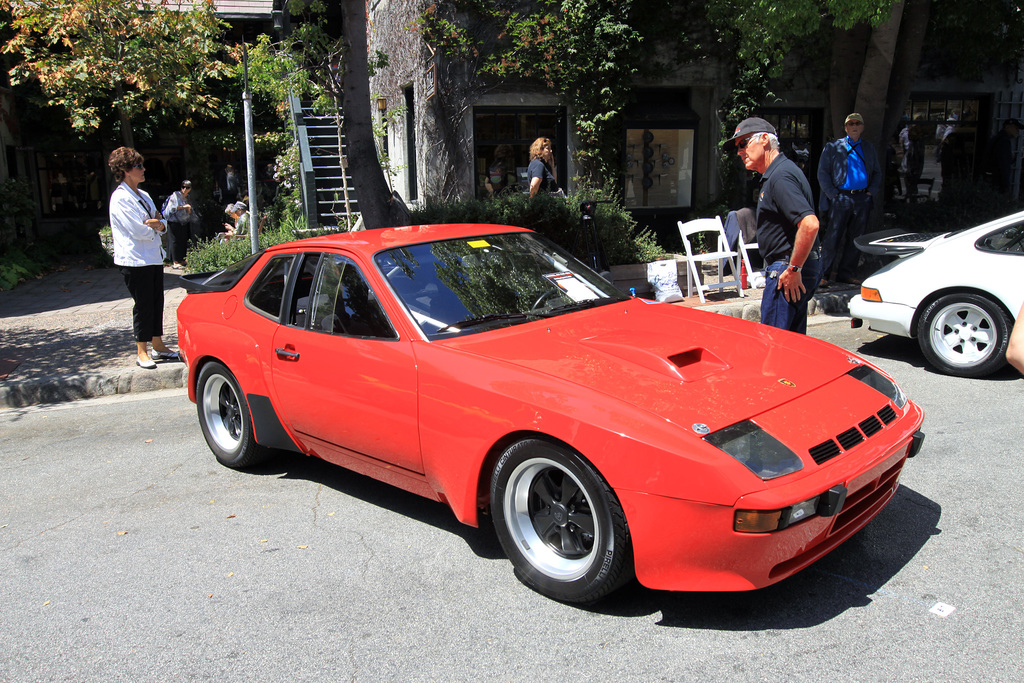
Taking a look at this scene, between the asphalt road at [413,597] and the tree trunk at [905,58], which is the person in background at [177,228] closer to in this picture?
the asphalt road at [413,597]

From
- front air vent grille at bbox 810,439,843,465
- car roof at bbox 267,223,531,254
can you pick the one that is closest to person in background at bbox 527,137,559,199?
car roof at bbox 267,223,531,254

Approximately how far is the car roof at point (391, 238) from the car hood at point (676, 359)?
874 millimetres

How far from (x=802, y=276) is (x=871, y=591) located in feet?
8.62

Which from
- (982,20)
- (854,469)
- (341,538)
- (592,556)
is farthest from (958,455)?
(982,20)

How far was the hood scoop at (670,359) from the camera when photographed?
3.43m

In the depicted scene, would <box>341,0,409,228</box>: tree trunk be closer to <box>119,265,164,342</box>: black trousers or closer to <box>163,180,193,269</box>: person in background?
<box>119,265,164,342</box>: black trousers

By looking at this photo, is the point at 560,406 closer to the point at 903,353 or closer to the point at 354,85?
the point at 903,353

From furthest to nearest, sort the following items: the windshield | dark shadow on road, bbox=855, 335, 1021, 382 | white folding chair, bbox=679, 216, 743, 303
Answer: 1. white folding chair, bbox=679, 216, 743, 303
2. dark shadow on road, bbox=855, 335, 1021, 382
3. the windshield

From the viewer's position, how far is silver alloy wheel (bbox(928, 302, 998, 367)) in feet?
20.9

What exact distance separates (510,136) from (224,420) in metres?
9.54

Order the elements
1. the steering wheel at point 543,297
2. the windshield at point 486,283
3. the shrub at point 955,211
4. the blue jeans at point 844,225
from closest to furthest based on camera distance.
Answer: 1. the windshield at point 486,283
2. the steering wheel at point 543,297
3. the blue jeans at point 844,225
4. the shrub at point 955,211

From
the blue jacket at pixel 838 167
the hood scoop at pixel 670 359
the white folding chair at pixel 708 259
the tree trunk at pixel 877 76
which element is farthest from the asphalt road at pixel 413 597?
the tree trunk at pixel 877 76

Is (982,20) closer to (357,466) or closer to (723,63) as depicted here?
(723,63)

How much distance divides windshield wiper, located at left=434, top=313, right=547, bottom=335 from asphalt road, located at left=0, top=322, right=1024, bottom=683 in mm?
1064
